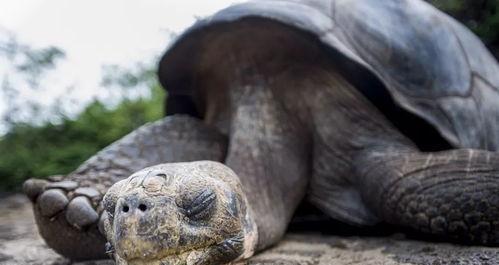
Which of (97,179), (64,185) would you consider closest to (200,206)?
(64,185)

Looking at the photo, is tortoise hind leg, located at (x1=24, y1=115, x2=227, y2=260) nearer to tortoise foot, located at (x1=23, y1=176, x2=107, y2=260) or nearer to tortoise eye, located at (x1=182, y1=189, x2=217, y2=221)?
tortoise foot, located at (x1=23, y1=176, x2=107, y2=260)

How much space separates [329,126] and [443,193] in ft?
2.05

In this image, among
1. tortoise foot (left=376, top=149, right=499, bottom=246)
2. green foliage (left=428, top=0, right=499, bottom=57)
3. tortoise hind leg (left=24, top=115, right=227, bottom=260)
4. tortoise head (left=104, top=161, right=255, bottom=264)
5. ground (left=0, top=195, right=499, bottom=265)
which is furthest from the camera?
green foliage (left=428, top=0, right=499, bottom=57)

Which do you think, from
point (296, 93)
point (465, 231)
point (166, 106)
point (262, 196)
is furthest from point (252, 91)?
point (465, 231)

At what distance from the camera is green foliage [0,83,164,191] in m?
5.34

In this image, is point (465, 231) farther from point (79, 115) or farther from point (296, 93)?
point (79, 115)

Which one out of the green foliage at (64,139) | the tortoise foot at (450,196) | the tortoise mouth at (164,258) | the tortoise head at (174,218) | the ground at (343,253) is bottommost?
the green foliage at (64,139)

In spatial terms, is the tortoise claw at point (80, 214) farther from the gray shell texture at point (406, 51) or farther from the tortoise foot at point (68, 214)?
the gray shell texture at point (406, 51)

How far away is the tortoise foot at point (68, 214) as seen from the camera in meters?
2.01

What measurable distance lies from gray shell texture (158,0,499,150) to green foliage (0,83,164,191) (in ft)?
9.54

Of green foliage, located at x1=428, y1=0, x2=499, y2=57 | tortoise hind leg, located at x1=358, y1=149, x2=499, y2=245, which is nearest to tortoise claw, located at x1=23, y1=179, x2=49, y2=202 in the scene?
tortoise hind leg, located at x1=358, y1=149, x2=499, y2=245

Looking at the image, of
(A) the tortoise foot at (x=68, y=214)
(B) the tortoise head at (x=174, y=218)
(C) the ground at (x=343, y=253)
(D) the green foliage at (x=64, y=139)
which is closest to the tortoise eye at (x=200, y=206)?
(B) the tortoise head at (x=174, y=218)

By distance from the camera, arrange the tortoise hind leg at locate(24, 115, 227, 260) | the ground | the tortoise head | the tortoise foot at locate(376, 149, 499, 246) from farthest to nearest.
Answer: the tortoise hind leg at locate(24, 115, 227, 260)
the tortoise foot at locate(376, 149, 499, 246)
the ground
the tortoise head

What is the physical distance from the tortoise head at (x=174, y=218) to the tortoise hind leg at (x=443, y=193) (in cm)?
68
